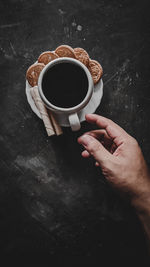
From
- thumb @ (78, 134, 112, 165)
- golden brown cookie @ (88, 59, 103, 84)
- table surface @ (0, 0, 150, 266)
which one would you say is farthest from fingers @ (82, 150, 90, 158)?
golden brown cookie @ (88, 59, 103, 84)

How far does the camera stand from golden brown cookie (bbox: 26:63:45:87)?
77 centimetres

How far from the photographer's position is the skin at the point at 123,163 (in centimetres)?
73

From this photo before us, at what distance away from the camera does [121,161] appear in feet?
2.52

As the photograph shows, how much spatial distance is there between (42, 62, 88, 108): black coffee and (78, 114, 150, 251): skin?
0.32 ft

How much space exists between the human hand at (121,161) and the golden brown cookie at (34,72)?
0.73 ft

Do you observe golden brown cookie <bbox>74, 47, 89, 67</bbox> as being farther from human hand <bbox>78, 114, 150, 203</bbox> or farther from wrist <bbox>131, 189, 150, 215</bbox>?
wrist <bbox>131, 189, 150, 215</bbox>

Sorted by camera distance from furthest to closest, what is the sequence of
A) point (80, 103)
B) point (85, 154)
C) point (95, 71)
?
point (85, 154) < point (95, 71) < point (80, 103)

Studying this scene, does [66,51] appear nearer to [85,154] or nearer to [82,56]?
[82,56]

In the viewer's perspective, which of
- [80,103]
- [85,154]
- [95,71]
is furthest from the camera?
[85,154]

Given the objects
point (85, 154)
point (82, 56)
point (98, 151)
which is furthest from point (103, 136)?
point (82, 56)

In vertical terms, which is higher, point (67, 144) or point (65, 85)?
point (65, 85)

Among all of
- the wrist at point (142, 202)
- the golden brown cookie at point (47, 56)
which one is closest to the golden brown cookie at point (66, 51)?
the golden brown cookie at point (47, 56)

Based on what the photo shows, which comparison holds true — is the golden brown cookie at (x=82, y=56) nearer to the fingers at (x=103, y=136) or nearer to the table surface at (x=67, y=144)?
the table surface at (x=67, y=144)

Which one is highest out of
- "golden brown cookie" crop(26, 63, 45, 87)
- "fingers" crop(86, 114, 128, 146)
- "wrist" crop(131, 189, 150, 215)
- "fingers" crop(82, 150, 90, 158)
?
"golden brown cookie" crop(26, 63, 45, 87)
